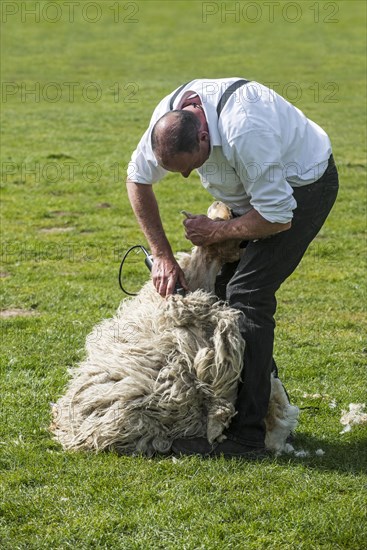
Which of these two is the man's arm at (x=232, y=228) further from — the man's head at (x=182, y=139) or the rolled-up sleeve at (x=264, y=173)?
the man's head at (x=182, y=139)

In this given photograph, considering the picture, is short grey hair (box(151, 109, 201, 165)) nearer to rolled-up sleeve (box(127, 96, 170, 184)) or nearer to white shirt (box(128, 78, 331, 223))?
white shirt (box(128, 78, 331, 223))

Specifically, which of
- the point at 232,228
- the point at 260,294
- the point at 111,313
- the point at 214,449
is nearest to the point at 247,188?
the point at 232,228

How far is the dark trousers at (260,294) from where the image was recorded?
5.42 metres

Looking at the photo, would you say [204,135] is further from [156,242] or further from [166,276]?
[166,276]

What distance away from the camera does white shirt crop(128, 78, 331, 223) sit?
16.4ft

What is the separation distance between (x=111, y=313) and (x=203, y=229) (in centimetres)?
274

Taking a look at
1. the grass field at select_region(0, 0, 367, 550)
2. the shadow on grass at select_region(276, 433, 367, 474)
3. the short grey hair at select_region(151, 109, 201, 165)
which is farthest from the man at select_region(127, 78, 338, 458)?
the grass field at select_region(0, 0, 367, 550)

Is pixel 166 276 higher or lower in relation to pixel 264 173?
lower

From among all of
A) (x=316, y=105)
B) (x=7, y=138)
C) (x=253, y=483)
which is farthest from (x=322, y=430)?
(x=316, y=105)

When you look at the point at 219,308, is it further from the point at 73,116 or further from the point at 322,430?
the point at 73,116

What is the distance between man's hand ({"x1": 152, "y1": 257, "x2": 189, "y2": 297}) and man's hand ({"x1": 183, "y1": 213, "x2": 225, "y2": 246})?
0.22 meters

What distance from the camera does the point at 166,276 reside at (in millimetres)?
5676

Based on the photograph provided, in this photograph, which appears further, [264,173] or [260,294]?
[260,294]

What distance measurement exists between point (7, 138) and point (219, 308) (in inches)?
451
